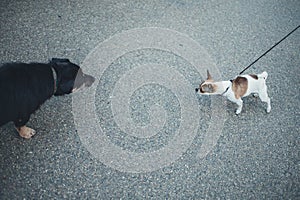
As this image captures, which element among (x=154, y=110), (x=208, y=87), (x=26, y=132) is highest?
(x=208, y=87)

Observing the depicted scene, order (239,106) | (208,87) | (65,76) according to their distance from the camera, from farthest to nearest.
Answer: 1. (239,106)
2. (208,87)
3. (65,76)

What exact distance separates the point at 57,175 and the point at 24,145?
369 mm

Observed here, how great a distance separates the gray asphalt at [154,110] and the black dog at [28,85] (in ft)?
1.22

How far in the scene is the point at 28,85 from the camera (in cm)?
170

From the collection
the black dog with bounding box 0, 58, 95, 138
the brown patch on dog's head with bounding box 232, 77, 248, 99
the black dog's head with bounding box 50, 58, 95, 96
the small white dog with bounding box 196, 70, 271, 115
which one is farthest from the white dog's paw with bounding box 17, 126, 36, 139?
the brown patch on dog's head with bounding box 232, 77, 248, 99

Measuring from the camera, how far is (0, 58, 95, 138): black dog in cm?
163

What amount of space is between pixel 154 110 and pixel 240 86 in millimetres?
770

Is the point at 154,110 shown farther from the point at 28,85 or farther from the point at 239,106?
the point at 28,85

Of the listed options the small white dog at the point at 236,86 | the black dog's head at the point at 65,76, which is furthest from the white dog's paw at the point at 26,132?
the small white dog at the point at 236,86

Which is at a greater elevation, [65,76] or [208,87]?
[208,87]

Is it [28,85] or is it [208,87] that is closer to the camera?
[28,85]

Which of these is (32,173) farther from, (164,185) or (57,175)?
(164,185)

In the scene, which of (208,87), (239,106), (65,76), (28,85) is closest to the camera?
(28,85)

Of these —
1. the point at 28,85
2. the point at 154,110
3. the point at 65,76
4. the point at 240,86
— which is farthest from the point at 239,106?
the point at 28,85
